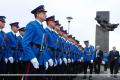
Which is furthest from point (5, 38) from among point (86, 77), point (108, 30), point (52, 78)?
point (108, 30)

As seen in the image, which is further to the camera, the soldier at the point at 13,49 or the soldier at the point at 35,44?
the soldier at the point at 13,49

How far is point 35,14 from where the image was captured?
9.86 m

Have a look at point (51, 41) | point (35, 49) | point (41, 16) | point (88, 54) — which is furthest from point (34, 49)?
point (88, 54)

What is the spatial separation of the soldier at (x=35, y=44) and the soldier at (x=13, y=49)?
354cm

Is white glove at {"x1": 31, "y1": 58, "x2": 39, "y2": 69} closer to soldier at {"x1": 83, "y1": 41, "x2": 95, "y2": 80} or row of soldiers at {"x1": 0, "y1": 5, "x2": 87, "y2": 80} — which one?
row of soldiers at {"x1": 0, "y1": 5, "x2": 87, "y2": 80}

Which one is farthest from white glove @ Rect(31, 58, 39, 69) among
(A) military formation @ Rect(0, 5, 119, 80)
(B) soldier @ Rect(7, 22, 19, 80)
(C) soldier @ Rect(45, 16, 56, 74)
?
(B) soldier @ Rect(7, 22, 19, 80)

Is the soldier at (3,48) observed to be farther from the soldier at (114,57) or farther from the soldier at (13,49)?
the soldier at (114,57)

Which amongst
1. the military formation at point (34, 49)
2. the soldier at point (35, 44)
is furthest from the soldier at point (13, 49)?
the soldier at point (35, 44)

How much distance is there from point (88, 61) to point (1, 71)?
1002 cm

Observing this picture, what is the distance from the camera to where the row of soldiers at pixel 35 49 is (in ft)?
30.5

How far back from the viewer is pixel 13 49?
1359cm

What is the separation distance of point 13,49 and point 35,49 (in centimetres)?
412

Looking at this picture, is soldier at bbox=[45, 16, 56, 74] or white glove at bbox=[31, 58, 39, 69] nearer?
white glove at bbox=[31, 58, 39, 69]

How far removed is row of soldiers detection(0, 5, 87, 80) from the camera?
30.5 feet
